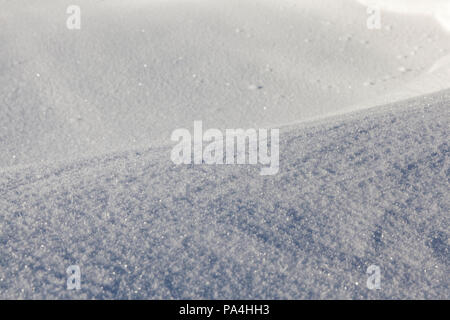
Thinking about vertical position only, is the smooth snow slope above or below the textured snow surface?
above

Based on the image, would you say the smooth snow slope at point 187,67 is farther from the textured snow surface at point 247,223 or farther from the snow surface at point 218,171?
the textured snow surface at point 247,223

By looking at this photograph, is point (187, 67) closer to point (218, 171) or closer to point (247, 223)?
point (218, 171)

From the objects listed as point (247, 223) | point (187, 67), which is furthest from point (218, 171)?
point (187, 67)

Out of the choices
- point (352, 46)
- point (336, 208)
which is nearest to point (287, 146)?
point (336, 208)

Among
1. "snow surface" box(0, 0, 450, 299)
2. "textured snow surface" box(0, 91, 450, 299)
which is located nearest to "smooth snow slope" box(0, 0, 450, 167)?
"snow surface" box(0, 0, 450, 299)

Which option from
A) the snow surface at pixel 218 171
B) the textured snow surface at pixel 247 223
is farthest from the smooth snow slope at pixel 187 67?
the textured snow surface at pixel 247 223

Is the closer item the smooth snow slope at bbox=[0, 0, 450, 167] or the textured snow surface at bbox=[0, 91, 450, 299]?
→ the textured snow surface at bbox=[0, 91, 450, 299]

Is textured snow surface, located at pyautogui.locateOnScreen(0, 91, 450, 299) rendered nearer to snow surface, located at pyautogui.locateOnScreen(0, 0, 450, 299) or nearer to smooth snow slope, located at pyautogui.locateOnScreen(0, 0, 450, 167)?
snow surface, located at pyautogui.locateOnScreen(0, 0, 450, 299)
